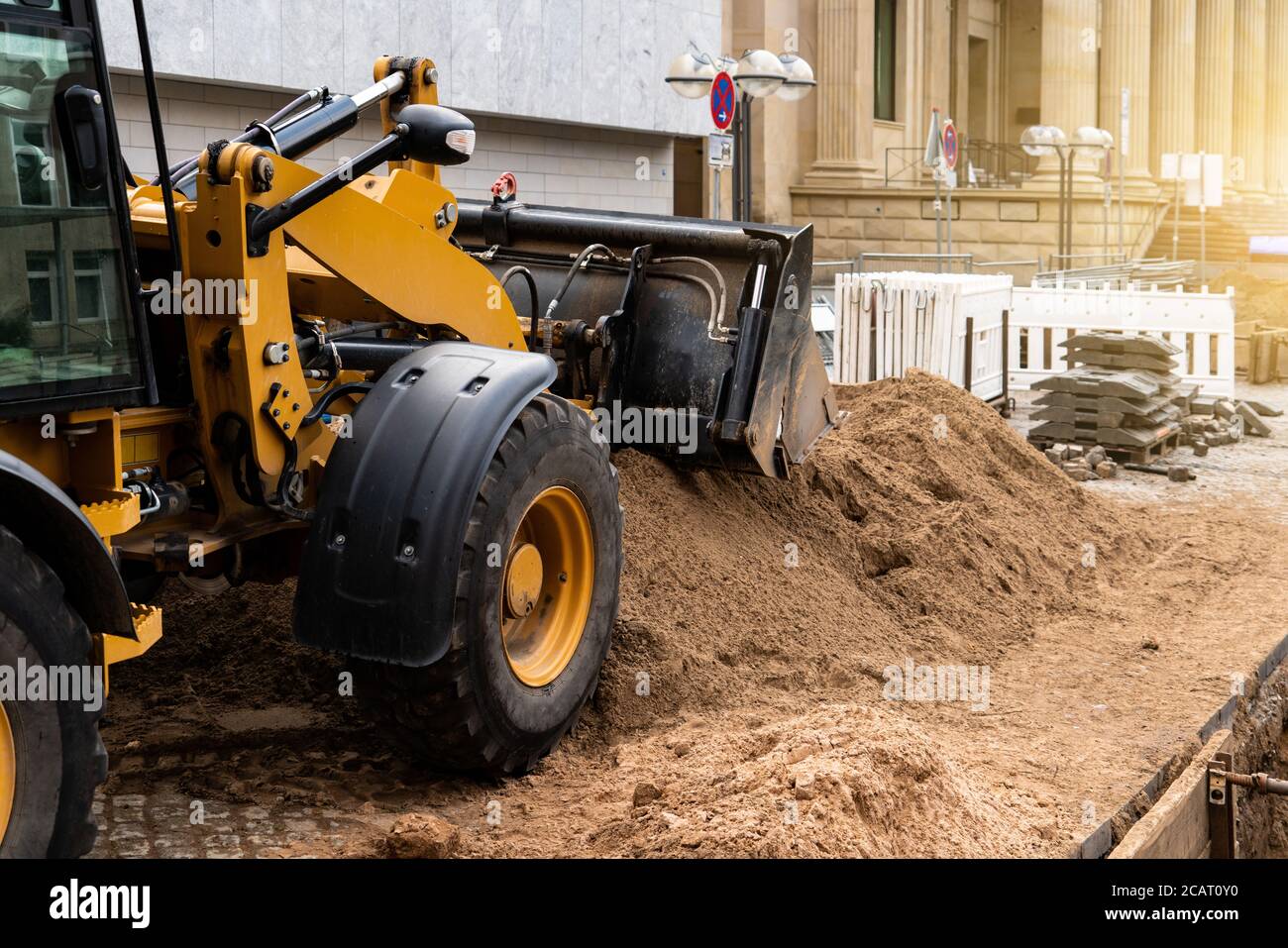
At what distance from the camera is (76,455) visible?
174 inches

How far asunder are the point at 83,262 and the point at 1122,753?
4337 millimetres

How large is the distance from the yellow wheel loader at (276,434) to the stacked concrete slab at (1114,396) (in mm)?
8927

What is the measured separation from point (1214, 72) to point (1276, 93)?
389 inches

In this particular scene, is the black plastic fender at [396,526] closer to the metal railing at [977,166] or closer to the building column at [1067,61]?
the metal railing at [977,166]

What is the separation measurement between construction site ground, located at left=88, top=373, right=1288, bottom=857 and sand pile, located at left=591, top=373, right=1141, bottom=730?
0.7 inches

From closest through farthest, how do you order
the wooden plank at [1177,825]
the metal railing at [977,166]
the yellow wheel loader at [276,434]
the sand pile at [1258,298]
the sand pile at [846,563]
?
the yellow wheel loader at [276,434]
the wooden plank at [1177,825]
the sand pile at [846,563]
the sand pile at [1258,298]
the metal railing at [977,166]

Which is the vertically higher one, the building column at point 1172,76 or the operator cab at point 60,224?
the building column at point 1172,76

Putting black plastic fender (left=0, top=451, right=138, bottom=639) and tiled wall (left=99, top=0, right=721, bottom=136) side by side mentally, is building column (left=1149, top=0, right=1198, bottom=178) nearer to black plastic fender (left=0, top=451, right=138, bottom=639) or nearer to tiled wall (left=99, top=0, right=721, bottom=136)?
tiled wall (left=99, top=0, right=721, bottom=136)

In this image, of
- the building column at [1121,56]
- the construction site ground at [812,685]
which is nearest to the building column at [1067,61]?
the building column at [1121,56]

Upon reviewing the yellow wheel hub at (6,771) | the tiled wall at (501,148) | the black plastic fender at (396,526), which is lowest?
the yellow wheel hub at (6,771)

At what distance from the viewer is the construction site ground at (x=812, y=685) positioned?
477 cm

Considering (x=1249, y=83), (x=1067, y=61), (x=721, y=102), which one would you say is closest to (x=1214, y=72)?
(x=1249, y=83)

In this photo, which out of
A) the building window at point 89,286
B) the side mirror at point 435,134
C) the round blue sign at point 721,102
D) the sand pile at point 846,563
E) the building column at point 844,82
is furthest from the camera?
the building column at point 844,82

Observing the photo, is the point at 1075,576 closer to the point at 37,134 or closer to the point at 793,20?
the point at 37,134
